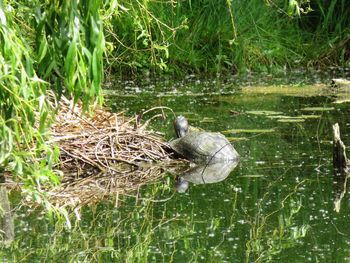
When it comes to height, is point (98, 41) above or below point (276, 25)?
above

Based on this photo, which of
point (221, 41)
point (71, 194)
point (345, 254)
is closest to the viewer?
point (345, 254)

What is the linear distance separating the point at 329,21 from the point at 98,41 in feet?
35.1

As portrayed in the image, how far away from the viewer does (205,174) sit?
755cm

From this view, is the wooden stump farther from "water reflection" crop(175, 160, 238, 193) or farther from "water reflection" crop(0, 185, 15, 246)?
"water reflection" crop(0, 185, 15, 246)

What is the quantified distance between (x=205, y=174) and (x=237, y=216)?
57.2 inches

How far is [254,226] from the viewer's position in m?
5.88

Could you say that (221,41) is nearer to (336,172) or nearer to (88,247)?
(336,172)

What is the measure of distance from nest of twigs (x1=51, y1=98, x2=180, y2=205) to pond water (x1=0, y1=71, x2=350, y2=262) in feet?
0.91


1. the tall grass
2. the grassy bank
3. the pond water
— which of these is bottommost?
the grassy bank

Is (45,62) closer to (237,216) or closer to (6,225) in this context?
(6,225)

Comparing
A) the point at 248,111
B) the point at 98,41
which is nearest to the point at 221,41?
the point at 248,111

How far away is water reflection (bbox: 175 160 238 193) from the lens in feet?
23.7

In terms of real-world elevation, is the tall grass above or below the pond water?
above

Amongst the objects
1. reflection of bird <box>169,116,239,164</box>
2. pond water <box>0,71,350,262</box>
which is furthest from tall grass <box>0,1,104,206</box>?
reflection of bird <box>169,116,239,164</box>
